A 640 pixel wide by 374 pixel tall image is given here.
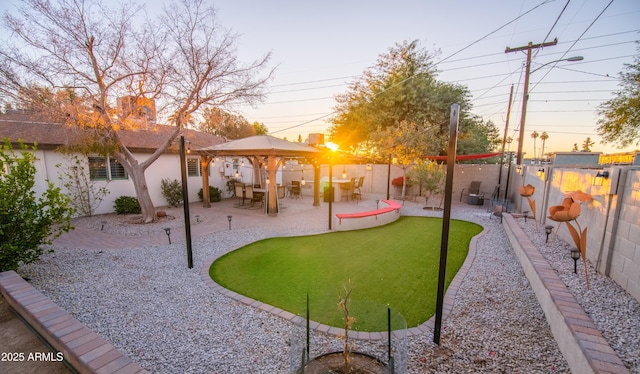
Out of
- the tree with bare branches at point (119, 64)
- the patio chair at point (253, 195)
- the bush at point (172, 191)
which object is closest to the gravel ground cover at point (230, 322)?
the tree with bare branches at point (119, 64)

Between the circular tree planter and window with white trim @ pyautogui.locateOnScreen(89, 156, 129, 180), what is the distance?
11363 mm

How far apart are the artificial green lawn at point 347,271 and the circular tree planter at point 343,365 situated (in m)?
0.42

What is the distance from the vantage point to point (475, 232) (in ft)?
24.0

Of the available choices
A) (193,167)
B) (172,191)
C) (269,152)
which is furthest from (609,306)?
(193,167)

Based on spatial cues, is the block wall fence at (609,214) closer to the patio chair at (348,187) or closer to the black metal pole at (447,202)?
the black metal pole at (447,202)

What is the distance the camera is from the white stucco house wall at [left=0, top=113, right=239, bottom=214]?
330 inches

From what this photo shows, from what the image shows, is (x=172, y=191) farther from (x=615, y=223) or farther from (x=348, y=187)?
(x=615, y=223)

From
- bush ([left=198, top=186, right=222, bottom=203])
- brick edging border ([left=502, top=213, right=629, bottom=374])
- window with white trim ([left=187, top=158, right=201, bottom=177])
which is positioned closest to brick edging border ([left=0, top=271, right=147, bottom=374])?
brick edging border ([left=502, top=213, right=629, bottom=374])

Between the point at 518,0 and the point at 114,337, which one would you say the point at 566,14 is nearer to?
the point at 518,0

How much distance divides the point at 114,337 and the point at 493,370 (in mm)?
3835

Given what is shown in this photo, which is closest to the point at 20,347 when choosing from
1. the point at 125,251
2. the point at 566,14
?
the point at 125,251

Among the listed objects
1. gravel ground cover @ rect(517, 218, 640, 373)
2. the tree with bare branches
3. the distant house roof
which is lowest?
gravel ground cover @ rect(517, 218, 640, 373)

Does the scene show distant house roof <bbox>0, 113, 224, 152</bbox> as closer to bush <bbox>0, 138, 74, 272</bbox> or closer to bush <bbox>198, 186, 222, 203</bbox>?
bush <bbox>198, 186, 222, 203</bbox>

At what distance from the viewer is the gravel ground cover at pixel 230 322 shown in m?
2.42
